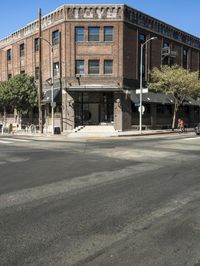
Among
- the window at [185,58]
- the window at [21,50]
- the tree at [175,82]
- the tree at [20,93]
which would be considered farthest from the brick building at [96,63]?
the window at [185,58]

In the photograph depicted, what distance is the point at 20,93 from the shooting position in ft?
120

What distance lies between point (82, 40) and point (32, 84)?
8014mm

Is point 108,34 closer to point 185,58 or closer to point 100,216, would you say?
point 185,58

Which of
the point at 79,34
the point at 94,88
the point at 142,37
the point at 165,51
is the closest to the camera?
the point at 94,88

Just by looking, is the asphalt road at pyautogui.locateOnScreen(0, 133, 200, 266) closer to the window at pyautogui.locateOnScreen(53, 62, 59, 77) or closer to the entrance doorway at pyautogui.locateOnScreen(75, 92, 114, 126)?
the entrance doorway at pyautogui.locateOnScreen(75, 92, 114, 126)

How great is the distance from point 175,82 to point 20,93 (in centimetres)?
1687

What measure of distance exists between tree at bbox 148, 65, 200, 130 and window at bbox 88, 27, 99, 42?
773 cm

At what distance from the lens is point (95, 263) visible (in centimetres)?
400

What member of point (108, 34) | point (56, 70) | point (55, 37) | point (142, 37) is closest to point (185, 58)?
point (142, 37)

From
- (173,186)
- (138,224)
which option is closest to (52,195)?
(138,224)

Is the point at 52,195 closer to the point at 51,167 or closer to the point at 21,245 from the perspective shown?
the point at 21,245

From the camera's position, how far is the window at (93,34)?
3447 cm

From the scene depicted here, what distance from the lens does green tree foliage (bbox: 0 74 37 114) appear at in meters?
36.5

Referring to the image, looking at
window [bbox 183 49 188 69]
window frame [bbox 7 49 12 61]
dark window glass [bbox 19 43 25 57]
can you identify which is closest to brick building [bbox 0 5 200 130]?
dark window glass [bbox 19 43 25 57]
